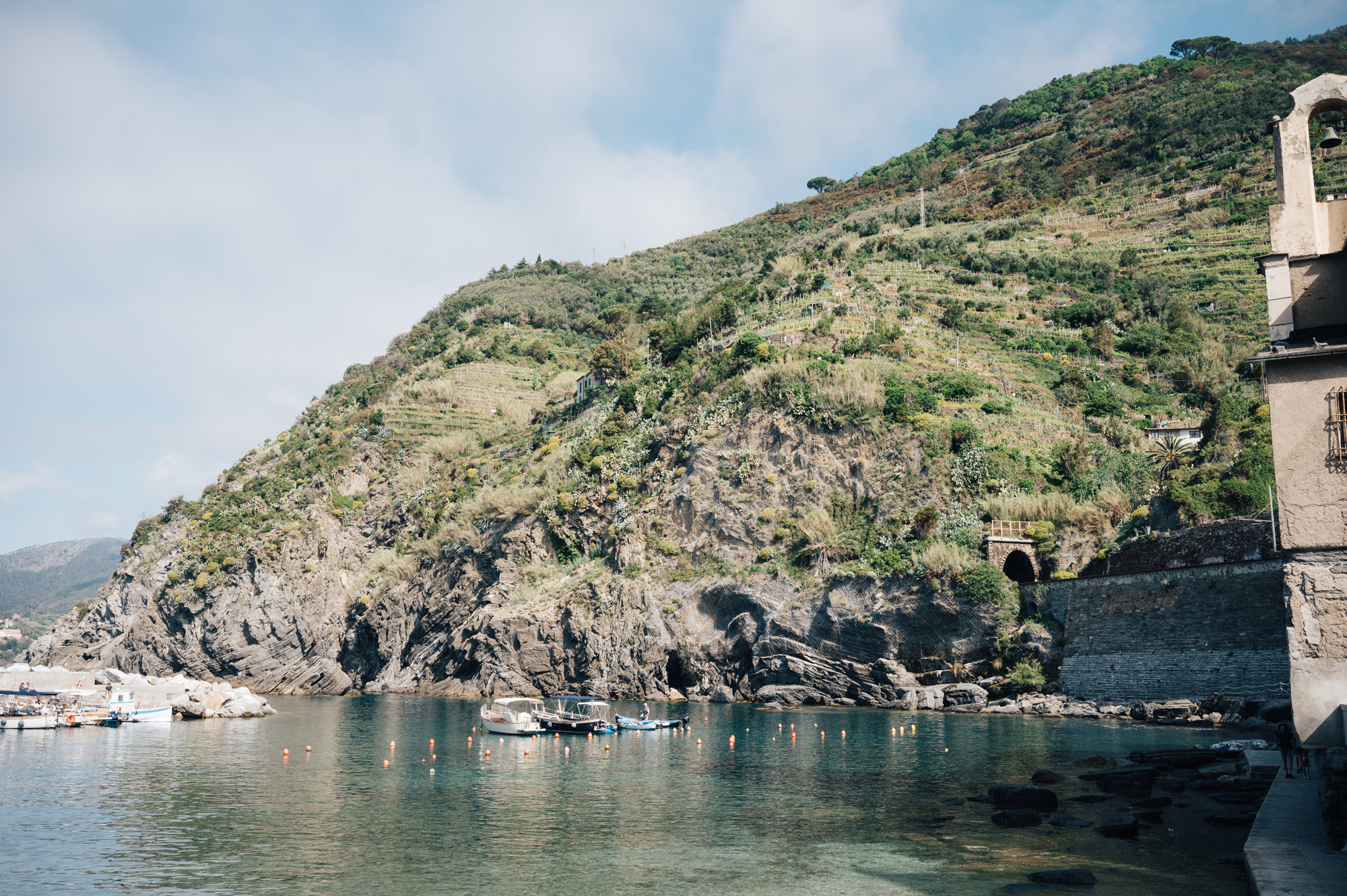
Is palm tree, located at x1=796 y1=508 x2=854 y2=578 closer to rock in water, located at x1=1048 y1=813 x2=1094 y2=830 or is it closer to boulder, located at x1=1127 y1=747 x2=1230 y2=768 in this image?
boulder, located at x1=1127 y1=747 x2=1230 y2=768

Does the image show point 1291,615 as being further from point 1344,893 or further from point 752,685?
point 752,685

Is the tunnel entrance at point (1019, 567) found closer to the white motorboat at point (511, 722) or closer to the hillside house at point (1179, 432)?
the hillside house at point (1179, 432)

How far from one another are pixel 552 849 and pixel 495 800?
6.90 m

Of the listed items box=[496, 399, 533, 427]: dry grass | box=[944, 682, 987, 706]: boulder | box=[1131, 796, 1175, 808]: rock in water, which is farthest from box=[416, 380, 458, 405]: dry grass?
box=[1131, 796, 1175, 808]: rock in water

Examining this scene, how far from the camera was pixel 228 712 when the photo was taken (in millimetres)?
54406

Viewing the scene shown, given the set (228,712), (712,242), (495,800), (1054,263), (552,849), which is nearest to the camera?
(552,849)

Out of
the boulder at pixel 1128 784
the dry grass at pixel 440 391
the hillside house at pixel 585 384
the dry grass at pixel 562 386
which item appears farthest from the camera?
the dry grass at pixel 562 386

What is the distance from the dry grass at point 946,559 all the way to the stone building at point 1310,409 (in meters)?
33.9

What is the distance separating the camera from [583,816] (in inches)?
927

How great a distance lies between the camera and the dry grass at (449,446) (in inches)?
3684

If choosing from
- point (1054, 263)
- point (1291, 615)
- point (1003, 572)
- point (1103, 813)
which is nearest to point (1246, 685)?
point (1003, 572)

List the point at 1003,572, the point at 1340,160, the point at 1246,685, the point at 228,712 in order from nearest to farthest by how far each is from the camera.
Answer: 1. the point at 1246,685
2. the point at 1003,572
3. the point at 228,712
4. the point at 1340,160

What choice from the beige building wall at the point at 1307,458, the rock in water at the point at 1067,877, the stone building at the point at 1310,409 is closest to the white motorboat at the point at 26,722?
the rock in water at the point at 1067,877

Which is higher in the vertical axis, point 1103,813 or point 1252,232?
point 1252,232
